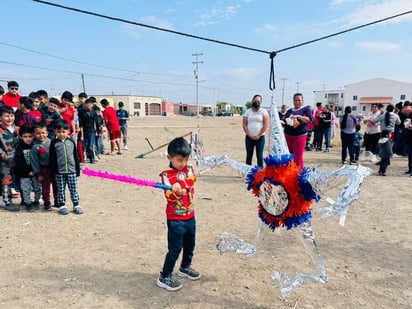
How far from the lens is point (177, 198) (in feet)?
7.59

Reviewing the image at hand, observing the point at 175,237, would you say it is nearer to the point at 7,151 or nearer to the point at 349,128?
the point at 7,151

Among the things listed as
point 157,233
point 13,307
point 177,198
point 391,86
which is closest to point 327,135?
point 157,233

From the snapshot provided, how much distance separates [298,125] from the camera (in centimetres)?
460

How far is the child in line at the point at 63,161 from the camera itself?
394cm

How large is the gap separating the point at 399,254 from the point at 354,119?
511cm

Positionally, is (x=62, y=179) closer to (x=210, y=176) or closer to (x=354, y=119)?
(x=210, y=176)

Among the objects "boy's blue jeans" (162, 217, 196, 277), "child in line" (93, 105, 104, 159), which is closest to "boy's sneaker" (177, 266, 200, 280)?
"boy's blue jeans" (162, 217, 196, 277)

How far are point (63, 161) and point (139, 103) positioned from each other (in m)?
67.8

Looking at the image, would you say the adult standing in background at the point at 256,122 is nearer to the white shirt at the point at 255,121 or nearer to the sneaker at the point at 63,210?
the white shirt at the point at 255,121

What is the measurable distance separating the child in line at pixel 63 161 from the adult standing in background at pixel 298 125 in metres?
2.97

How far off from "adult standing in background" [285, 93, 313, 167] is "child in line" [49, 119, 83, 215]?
297 centimetres

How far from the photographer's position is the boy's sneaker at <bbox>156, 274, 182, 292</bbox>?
2.41 metres

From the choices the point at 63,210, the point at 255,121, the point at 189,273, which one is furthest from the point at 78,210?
the point at 255,121

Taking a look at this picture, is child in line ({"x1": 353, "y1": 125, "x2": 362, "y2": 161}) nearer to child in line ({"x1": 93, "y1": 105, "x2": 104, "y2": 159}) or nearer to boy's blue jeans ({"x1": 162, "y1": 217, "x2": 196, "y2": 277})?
child in line ({"x1": 93, "y1": 105, "x2": 104, "y2": 159})
